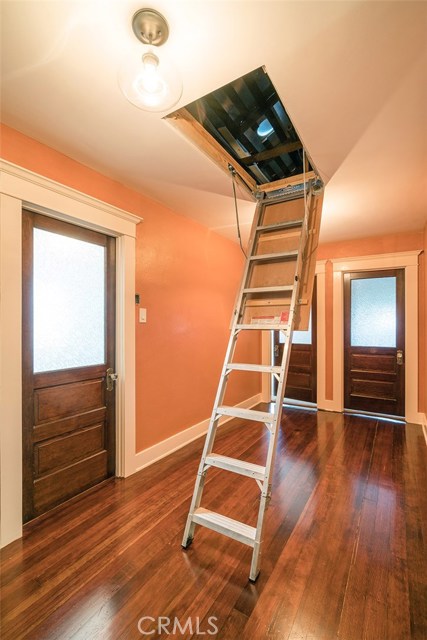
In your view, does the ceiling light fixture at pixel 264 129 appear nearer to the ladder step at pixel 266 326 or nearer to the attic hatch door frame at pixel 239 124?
the attic hatch door frame at pixel 239 124

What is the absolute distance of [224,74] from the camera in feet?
4.53

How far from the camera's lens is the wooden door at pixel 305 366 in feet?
15.4

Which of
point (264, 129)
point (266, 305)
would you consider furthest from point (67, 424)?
point (264, 129)

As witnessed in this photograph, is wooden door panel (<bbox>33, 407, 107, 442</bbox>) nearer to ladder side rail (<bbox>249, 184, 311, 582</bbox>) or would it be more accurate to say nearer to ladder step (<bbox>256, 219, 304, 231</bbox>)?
ladder side rail (<bbox>249, 184, 311, 582</bbox>)

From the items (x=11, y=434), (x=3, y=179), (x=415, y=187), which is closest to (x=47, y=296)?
(x=3, y=179)

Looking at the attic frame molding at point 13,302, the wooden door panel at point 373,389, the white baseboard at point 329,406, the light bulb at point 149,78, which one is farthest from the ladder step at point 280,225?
the white baseboard at point 329,406

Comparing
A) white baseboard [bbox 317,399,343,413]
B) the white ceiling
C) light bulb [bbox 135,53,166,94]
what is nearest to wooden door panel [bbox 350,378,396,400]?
white baseboard [bbox 317,399,343,413]

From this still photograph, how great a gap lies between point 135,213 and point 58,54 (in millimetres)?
1374

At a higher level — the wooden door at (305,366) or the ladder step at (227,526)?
the wooden door at (305,366)

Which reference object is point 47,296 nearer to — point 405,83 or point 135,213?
point 135,213

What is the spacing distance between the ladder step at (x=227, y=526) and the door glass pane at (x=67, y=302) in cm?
141

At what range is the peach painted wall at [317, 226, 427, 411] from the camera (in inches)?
152

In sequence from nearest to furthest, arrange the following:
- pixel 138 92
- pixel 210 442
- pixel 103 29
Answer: pixel 103 29 < pixel 138 92 < pixel 210 442

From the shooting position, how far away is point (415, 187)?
8.46 feet
